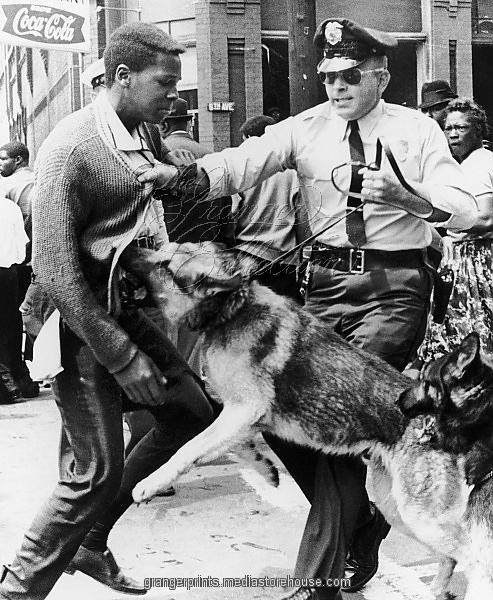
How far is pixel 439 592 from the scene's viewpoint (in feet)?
10.4

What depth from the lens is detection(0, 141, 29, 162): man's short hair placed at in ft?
24.3

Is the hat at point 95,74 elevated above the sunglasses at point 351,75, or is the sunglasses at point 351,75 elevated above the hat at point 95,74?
the hat at point 95,74

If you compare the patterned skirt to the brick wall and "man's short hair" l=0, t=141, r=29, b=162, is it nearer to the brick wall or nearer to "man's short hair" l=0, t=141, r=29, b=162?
the brick wall

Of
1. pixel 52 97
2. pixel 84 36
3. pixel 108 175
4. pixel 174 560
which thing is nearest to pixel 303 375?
pixel 108 175

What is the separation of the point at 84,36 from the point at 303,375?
3.86 m

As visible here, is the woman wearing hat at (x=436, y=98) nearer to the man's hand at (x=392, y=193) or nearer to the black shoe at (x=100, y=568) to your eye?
the man's hand at (x=392, y=193)

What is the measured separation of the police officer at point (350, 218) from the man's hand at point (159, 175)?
23 cm

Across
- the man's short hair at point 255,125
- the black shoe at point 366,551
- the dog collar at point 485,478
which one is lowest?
the black shoe at point 366,551

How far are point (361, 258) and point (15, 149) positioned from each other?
495cm

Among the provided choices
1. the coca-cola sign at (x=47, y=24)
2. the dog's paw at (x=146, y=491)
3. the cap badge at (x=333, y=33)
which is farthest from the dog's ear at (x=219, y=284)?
the coca-cola sign at (x=47, y=24)

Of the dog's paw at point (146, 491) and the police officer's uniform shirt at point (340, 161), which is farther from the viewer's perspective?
the police officer's uniform shirt at point (340, 161)

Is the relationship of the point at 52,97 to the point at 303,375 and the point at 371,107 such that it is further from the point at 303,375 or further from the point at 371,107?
the point at 303,375

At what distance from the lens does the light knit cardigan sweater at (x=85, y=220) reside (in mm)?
2664

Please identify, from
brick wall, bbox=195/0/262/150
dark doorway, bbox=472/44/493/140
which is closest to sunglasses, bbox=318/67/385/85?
dark doorway, bbox=472/44/493/140
